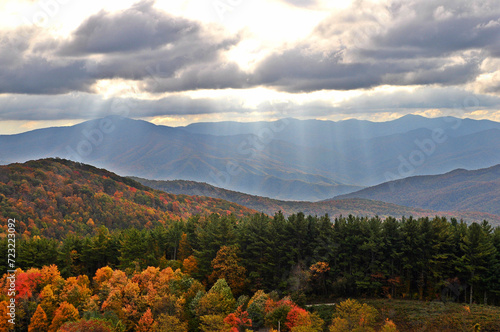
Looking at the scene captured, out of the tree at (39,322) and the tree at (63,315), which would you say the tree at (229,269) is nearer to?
the tree at (63,315)

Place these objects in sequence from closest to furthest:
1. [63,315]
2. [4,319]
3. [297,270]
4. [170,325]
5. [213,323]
A: [213,323] → [170,325] → [4,319] → [63,315] → [297,270]

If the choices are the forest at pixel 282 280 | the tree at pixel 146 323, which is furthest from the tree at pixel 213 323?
the tree at pixel 146 323

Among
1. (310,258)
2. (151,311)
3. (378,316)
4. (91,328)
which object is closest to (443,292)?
(378,316)

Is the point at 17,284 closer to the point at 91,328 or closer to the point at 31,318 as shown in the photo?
the point at 31,318

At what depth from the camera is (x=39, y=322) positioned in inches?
2825

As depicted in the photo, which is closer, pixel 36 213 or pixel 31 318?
pixel 31 318

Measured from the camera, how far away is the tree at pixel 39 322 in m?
71.1

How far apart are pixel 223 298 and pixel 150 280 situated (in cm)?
1588

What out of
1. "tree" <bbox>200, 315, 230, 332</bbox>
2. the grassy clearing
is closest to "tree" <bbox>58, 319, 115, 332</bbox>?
"tree" <bbox>200, 315, 230, 332</bbox>

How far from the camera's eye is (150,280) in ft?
249

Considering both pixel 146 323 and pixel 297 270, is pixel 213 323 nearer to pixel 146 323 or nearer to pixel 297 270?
pixel 146 323

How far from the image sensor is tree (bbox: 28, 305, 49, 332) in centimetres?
7106

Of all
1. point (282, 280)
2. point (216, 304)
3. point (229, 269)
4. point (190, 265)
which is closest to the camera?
point (216, 304)

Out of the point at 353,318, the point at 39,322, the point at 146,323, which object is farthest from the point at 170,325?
the point at 353,318
